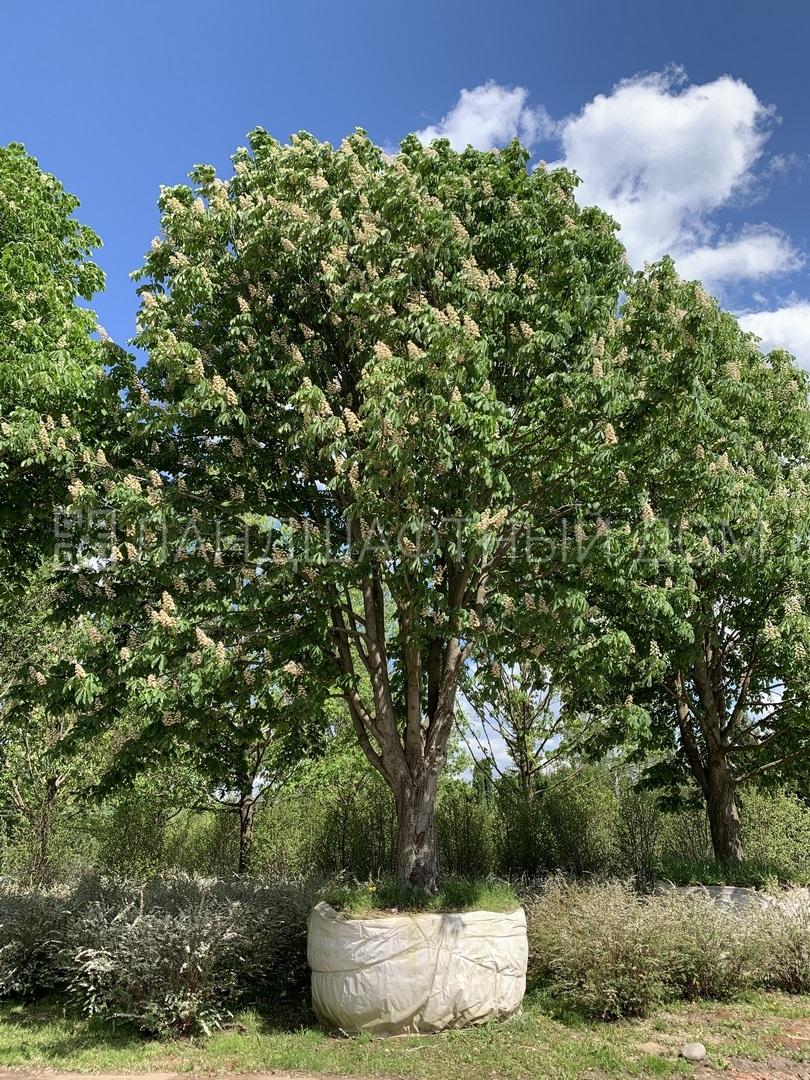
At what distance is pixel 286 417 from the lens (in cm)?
817

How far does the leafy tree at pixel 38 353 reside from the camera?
28.2ft

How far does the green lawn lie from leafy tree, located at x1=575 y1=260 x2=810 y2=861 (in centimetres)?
314

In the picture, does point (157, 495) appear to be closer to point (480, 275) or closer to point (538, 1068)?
point (480, 275)

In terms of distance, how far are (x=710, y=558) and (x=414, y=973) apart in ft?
22.0

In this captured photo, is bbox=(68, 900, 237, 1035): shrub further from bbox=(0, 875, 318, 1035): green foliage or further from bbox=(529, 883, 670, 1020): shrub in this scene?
bbox=(529, 883, 670, 1020): shrub

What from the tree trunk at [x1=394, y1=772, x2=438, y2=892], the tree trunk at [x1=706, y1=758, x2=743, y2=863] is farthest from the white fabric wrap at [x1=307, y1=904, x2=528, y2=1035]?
the tree trunk at [x1=706, y1=758, x2=743, y2=863]

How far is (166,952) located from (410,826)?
2841 mm

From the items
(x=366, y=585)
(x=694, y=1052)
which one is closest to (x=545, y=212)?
(x=366, y=585)

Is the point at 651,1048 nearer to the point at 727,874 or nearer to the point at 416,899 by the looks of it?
the point at 416,899

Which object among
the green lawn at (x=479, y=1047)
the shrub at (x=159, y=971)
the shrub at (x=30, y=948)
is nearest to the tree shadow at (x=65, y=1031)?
the green lawn at (x=479, y=1047)

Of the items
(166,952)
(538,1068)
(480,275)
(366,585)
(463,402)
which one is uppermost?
(480,275)

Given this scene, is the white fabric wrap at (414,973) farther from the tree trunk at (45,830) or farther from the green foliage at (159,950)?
the tree trunk at (45,830)

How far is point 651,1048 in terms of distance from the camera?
6.16 m

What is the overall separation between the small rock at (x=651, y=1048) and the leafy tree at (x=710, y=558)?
340cm
